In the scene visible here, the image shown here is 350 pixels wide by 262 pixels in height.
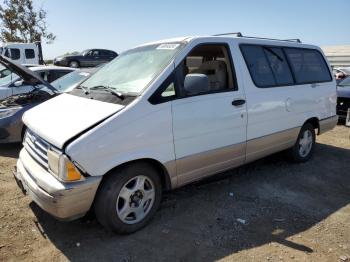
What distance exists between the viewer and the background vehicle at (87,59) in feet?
79.5

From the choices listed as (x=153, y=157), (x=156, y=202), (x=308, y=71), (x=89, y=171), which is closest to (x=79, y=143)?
(x=89, y=171)

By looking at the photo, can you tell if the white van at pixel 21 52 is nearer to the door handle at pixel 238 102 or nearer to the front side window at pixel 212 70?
the front side window at pixel 212 70

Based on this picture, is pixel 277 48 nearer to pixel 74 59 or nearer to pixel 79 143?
pixel 79 143

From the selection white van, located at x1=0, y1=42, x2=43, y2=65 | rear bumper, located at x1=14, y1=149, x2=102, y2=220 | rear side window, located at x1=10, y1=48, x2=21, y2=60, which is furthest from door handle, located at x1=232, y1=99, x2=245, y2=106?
rear side window, located at x1=10, y1=48, x2=21, y2=60

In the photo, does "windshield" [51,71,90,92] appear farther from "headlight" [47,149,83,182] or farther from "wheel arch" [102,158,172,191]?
"headlight" [47,149,83,182]

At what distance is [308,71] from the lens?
541cm

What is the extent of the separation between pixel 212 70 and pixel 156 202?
1870 mm

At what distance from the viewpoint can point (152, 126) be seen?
10.7 feet

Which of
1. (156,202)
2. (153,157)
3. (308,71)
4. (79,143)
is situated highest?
(308,71)

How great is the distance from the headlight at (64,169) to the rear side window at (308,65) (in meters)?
3.68

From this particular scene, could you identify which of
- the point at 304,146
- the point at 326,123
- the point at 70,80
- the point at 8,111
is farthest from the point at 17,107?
the point at 326,123

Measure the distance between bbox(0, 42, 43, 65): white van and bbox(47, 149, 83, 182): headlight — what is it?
742 inches

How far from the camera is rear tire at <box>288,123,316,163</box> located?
5.44m

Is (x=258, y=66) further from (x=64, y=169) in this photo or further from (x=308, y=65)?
(x=64, y=169)
